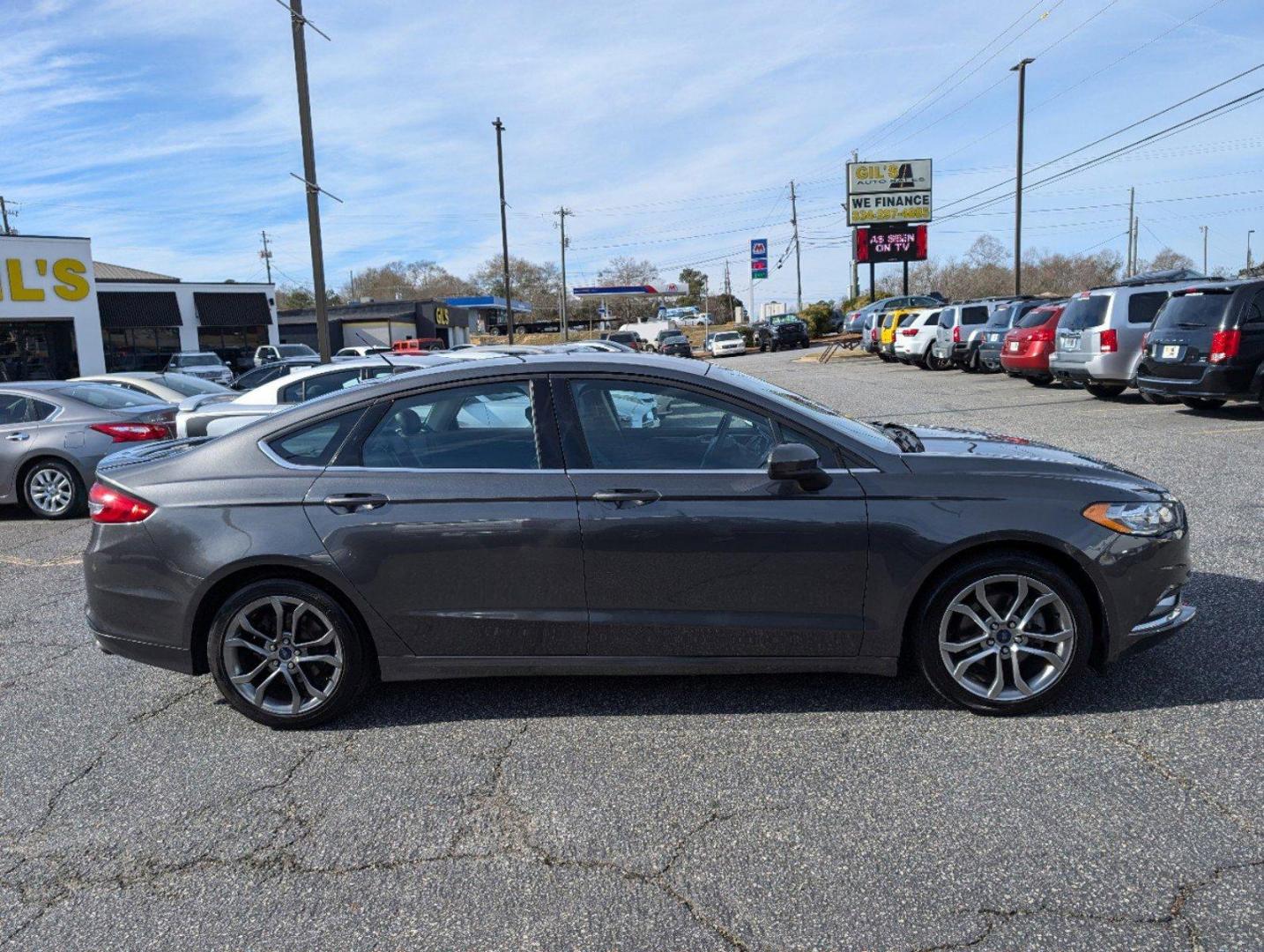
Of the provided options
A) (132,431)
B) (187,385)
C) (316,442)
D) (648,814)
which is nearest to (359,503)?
(316,442)

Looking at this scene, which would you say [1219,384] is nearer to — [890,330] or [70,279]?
[890,330]

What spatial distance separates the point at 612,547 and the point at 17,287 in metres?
33.7

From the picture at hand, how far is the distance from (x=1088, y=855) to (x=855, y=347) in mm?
42726

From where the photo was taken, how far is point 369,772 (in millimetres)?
3783

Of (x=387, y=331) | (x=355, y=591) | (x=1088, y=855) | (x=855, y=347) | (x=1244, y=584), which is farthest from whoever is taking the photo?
(x=387, y=331)

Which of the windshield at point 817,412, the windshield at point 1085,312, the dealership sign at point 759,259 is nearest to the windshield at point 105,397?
the windshield at point 817,412

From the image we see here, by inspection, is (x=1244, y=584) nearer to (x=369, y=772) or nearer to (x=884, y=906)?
(x=884, y=906)

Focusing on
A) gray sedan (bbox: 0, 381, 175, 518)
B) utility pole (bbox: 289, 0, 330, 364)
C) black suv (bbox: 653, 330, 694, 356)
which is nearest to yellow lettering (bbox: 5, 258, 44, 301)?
utility pole (bbox: 289, 0, 330, 364)

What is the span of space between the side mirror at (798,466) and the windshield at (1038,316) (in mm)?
17267

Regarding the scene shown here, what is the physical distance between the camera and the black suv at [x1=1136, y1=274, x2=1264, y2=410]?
1202 cm

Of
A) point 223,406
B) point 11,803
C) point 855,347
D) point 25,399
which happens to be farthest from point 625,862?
point 855,347

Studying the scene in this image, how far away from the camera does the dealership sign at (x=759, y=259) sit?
264ft

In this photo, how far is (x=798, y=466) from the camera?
3830 mm

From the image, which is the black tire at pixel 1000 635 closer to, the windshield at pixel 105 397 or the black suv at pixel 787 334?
the windshield at pixel 105 397
